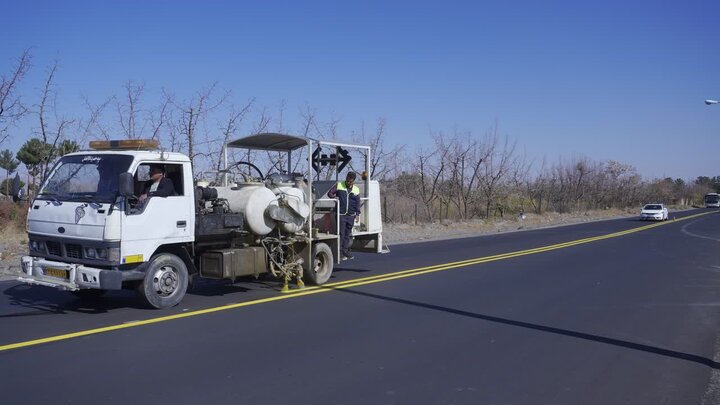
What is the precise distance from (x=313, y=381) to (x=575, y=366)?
9.71ft

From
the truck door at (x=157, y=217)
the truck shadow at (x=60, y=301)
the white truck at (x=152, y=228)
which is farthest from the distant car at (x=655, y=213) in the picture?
the truck door at (x=157, y=217)

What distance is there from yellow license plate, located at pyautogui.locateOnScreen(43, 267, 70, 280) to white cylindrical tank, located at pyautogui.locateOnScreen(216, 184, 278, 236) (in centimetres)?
300

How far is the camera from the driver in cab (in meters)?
8.98

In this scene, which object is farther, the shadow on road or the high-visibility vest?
the high-visibility vest

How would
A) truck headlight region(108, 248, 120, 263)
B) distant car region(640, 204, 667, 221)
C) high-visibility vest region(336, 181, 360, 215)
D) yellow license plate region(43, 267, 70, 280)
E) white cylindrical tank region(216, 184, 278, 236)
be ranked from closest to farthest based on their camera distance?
1. truck headlight region(108, 248, 120, 263)
2. yellow license plate region(43, 267, 70, 280)
3. white cylindrical tank region(216, 184, 278, 236)
4. high-visibility vest region(336, 181, 360, 215)
5. distant car region(640, 204, 667, 221)

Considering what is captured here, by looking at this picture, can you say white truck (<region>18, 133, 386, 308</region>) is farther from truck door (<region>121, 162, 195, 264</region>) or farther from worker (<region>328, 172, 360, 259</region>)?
worker (<region>328, 172, 360, 259</region>)

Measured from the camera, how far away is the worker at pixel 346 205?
1227 centimetres

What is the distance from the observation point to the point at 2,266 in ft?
44.0

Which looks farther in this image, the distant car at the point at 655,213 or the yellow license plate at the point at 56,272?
the distant car at the point at 655,213

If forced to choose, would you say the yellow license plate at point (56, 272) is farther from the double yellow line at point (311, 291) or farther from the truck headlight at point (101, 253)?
the double yellow line at point (311, 291)

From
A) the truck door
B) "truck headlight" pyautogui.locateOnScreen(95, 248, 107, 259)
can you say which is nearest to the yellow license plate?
"truck headlight" pyautogui.locateOnScreen(95, 248, 107, 259)

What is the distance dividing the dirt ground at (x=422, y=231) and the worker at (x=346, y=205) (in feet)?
22.0

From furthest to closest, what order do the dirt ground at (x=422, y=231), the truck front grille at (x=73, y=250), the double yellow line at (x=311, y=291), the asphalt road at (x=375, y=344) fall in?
the dirt ground at (x=422, y=231) < the truck front grille at (x=73, y=250) < the double yellow line at (x=311, y=291) < the asphalt road at (x=375, y=344)

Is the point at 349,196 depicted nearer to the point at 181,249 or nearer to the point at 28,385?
the point at 181,249
